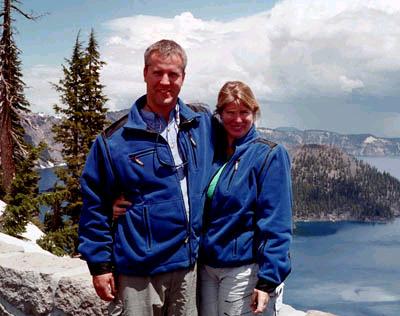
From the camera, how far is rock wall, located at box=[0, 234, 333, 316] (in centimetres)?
338

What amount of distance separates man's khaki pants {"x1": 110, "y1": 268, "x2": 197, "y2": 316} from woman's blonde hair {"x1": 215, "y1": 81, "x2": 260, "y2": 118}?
0.87 m

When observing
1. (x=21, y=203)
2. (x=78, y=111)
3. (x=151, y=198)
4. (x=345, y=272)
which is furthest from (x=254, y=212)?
(x=345, y=272)

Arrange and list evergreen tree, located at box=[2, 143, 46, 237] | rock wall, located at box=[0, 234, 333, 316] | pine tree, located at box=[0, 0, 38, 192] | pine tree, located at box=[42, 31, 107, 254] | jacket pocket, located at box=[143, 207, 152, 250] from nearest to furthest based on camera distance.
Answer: jacket pocket, located at box=[143, 207, 152, 250] → rock wall, located at box=[0, 234, 333, 316] → evergreen tree, located at box=[2, 143, 46, 237] → pine tree, located at box=[0, 0, 38, 192] → pine tree, located at box=[42, 31, 107, 254]

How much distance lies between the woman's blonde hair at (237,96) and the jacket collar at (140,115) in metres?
0.16

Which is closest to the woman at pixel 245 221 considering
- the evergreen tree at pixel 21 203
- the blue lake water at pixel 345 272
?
the evergreen tree at pixel 21 203

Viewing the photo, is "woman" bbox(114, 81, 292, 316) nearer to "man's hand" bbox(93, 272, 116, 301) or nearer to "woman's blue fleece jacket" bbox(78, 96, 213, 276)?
"woman's blue fleece jacket" bbox(78, 96, 213, 276)

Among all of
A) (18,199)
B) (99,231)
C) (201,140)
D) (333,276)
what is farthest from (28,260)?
(333,276)

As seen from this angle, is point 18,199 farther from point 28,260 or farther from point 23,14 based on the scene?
point 23,14

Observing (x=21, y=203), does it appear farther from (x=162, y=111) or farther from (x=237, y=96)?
(x=237, y=96)

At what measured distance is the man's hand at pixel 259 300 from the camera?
2471 mm

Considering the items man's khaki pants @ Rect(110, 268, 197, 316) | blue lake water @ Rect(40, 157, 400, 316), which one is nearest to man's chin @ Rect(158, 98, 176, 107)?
man's khaki pants @ Rect(110, 268, 197, 316)

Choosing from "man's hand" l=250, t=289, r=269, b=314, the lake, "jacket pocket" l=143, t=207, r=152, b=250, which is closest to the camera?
"man's hand" l=250, t=289, r=269, b=314

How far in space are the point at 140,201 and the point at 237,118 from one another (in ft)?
2.11

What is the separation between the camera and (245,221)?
8.44 ft
